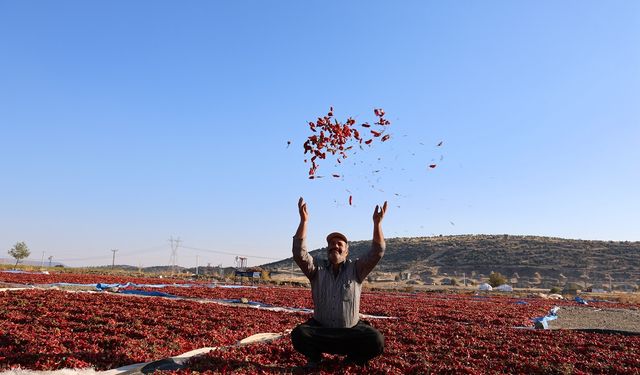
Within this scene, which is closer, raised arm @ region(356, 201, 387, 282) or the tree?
raised arm @ region(356, 201, 387, 282)

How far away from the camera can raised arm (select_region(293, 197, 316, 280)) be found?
752 cm

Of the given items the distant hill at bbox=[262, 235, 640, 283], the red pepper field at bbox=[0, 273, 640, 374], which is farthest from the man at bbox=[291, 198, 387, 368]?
the distant hill at bbox=[262, 235, 640, 283]

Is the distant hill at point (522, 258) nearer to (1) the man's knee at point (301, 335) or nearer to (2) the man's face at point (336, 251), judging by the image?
(2) the man's face at point (336, 251)

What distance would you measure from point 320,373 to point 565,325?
623 inches

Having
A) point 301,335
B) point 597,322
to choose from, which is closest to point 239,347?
point 301,335

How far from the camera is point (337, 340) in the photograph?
733cm

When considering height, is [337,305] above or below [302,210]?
below

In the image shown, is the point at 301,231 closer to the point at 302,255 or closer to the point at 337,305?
the point at 302,255

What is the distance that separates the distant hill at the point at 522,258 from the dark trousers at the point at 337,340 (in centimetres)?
8702

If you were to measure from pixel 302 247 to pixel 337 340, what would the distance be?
1557 mm

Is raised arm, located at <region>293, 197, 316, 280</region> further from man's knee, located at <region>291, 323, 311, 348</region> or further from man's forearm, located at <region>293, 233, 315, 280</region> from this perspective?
man's knee, located at <region>291, 323, 311, 348</region>

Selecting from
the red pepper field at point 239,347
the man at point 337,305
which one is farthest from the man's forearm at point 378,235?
the red pepper field at point 239,347

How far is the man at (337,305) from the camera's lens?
7387mm

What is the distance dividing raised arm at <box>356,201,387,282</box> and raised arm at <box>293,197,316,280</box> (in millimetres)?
796
